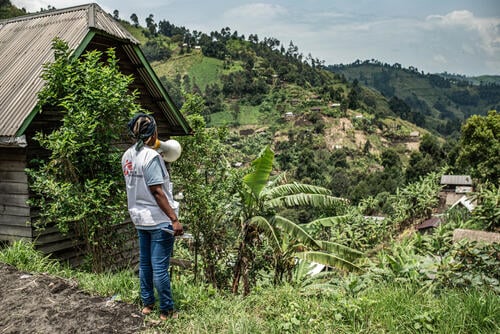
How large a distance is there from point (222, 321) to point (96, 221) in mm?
2817

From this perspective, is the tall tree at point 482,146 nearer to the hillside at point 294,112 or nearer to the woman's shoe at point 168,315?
the hillside at point 294,112

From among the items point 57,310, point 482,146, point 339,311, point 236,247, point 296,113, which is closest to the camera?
point 339,311

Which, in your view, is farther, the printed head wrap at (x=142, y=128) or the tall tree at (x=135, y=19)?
the tall tree at (x=135, y=19)

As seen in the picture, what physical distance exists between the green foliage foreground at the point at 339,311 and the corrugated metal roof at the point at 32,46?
3.71m

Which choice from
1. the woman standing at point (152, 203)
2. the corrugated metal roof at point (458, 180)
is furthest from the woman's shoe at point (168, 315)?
the corrugated metal roof at point (458, 180)

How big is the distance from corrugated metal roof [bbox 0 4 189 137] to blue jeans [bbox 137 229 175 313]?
3.53 metres

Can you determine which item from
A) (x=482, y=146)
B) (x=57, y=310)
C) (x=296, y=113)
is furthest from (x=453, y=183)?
(x=296, y=113)

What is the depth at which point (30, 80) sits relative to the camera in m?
6.89

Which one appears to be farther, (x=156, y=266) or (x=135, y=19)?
(x=135, y=19)

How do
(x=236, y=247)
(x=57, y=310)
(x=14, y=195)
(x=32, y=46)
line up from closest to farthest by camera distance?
1. (x=57, y=310)
2. (x=14, y=195)
3. (x=236, y=247)
4. (x=32, y=46)

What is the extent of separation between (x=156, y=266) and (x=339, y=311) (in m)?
1.77

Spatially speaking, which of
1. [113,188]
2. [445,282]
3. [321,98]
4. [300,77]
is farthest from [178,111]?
[300,77]

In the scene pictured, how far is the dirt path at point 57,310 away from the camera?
375 cm

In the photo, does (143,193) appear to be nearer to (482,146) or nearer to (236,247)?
(236,247)
